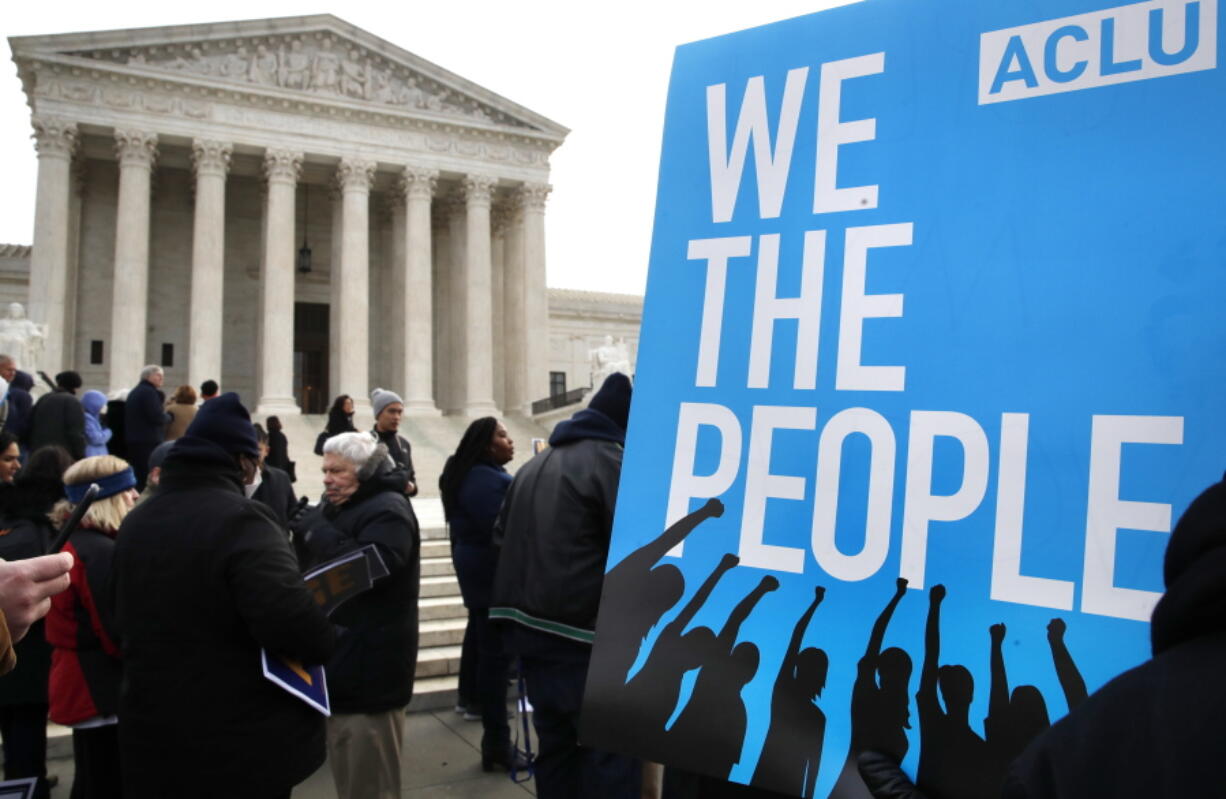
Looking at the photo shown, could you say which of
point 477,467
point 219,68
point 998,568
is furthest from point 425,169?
point 998,568

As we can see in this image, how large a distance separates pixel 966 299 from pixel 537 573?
2.27 meters

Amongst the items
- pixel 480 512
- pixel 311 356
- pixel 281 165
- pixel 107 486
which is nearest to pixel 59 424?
pixel 480 512

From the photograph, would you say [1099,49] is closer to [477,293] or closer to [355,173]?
[355,173]

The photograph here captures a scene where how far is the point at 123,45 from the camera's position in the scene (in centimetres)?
2797

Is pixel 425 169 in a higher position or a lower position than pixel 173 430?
higher

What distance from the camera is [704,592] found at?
6.15 ft

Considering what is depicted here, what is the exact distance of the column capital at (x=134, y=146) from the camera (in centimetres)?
2812

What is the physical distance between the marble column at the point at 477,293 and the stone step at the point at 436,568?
2337 cm

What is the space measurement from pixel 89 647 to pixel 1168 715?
4092mm

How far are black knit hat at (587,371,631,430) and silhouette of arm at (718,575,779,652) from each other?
6.50 ft

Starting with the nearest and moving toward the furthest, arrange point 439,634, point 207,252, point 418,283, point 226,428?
point 226,428
point 439,634
point 207,252
point 418,283

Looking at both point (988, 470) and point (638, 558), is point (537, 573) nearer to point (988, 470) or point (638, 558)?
point (638, 558)

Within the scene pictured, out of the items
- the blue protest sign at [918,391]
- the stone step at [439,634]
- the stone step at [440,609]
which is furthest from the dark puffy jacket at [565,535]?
the stone step at [440,609]

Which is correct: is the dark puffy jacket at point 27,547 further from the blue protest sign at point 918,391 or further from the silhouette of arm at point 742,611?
the silhouette of arm at point 742,611
